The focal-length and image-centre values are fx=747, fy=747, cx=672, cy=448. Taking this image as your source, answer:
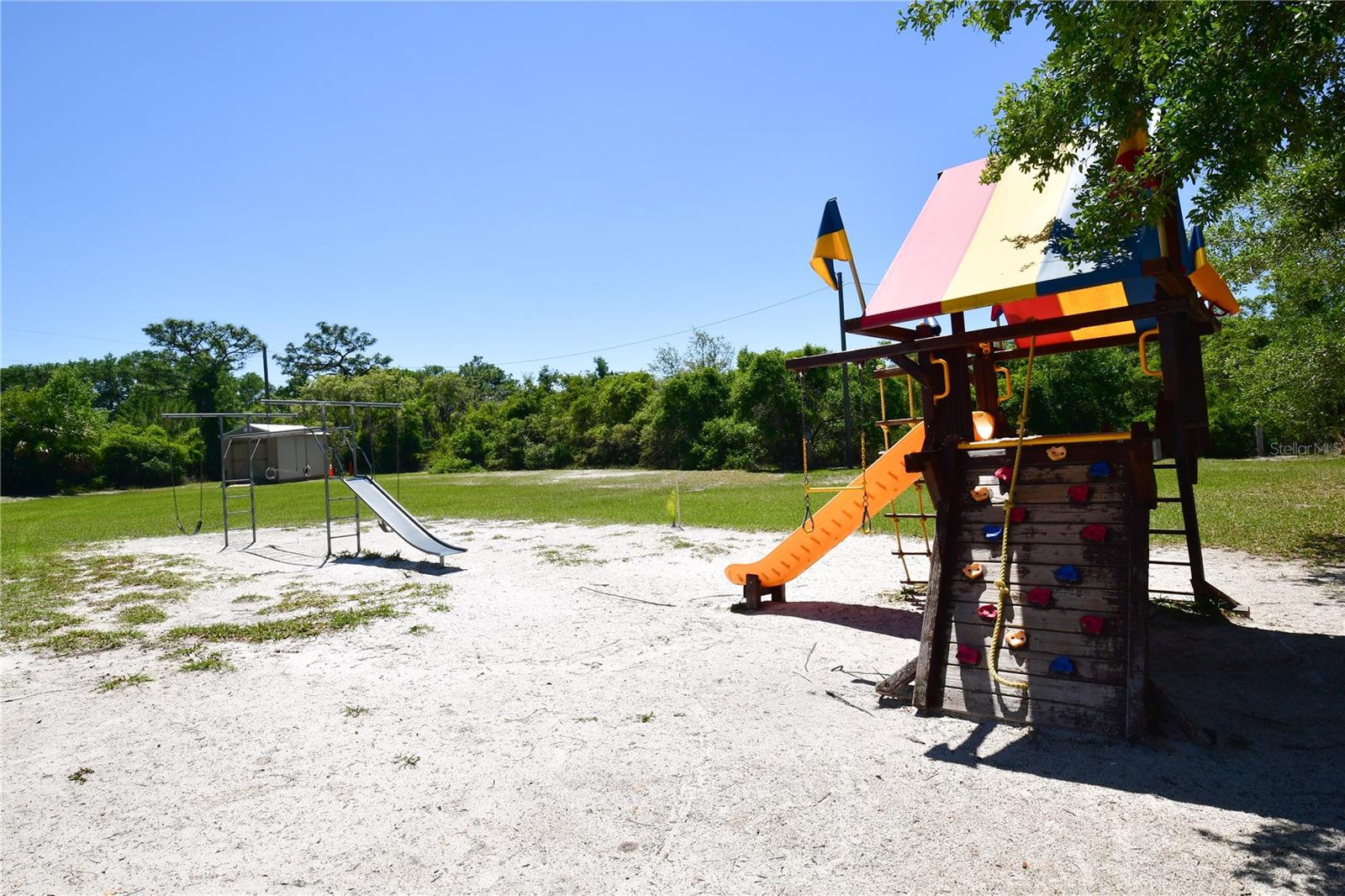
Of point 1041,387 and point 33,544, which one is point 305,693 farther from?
point 1041,387

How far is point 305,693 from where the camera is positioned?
6.18 m

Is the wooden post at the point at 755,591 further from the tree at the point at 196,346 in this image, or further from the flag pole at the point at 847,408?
the tree at the point at 196,346

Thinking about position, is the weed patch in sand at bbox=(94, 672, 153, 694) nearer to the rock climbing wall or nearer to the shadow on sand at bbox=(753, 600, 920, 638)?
the shadow on sand at bbox=(753, 600, 920, 638)

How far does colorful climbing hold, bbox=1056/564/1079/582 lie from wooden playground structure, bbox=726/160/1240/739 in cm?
1

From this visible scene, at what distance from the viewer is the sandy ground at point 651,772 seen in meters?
3.43

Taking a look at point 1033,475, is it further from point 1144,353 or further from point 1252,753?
point 1252,753

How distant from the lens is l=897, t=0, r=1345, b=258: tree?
141 inches

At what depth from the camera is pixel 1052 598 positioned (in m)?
5.13

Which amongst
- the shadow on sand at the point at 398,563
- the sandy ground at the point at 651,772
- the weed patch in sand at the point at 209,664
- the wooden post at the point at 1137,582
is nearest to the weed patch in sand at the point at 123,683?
the sandy ground at the point at 651,772

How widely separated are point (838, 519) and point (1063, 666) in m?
3.52

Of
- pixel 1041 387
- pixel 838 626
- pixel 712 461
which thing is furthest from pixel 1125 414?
pixel 838 626

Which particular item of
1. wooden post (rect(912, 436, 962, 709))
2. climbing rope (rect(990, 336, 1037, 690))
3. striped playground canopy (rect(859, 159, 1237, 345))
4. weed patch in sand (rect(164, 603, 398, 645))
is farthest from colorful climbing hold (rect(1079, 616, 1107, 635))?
weed patch in sand (rect(164, 603, 398, 645))

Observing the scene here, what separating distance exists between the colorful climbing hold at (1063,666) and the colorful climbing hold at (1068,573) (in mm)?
557
